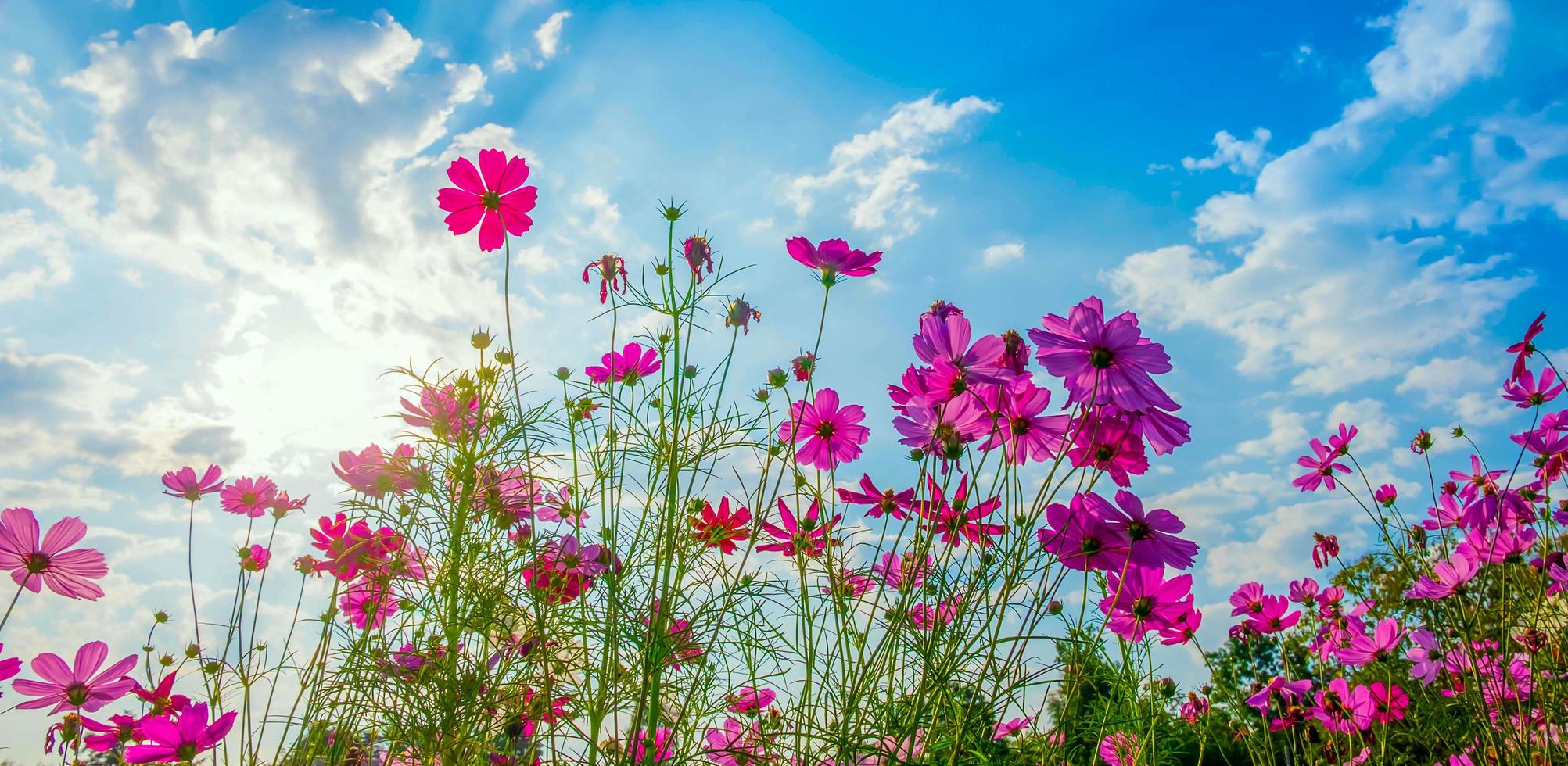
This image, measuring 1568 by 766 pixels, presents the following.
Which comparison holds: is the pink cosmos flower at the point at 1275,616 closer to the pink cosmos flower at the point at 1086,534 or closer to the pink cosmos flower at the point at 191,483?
the pink cosmos flower at the point at 1086,534

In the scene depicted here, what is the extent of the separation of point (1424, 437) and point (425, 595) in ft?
8.71

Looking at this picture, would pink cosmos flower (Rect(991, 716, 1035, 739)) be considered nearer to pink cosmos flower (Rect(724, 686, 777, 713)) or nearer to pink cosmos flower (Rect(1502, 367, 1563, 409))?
pink cosmos flower (Rect(724, 686, 777, 713))

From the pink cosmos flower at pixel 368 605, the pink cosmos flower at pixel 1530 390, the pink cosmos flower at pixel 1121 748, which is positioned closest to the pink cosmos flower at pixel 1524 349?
the pink cosmos flower at pixel 1530 390

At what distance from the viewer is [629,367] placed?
158 cm

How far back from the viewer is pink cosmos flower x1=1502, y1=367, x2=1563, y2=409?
2035 mm

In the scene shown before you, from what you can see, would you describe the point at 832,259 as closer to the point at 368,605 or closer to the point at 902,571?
the point at 902,571

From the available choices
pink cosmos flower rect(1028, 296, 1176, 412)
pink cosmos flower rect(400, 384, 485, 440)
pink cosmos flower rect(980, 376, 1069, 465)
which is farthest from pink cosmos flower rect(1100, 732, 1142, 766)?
pink cosmos flower rect(400, 384, 485, 440)

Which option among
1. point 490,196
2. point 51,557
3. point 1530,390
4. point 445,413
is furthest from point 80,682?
point 1530,390

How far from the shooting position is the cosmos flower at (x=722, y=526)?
4.80 feet

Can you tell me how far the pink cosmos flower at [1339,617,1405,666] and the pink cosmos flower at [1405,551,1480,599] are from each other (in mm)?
120

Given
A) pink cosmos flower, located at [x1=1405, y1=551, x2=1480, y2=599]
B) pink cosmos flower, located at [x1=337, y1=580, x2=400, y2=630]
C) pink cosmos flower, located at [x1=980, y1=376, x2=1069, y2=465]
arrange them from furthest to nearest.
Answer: pink cosmos flower, located at [x1=1405, y1=551, x2=1480, y2=599]
pink cosmos flower, located at [x1=337, y1=580, x2=400, y2=630]
pink cosmos flower, located at [x1=980, y1=376, x2=1069, y2=465]

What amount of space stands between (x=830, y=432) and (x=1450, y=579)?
1.49 meters

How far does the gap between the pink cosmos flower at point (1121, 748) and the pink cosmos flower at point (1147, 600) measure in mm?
354

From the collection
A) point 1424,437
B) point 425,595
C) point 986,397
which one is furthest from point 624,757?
point 1424,437
